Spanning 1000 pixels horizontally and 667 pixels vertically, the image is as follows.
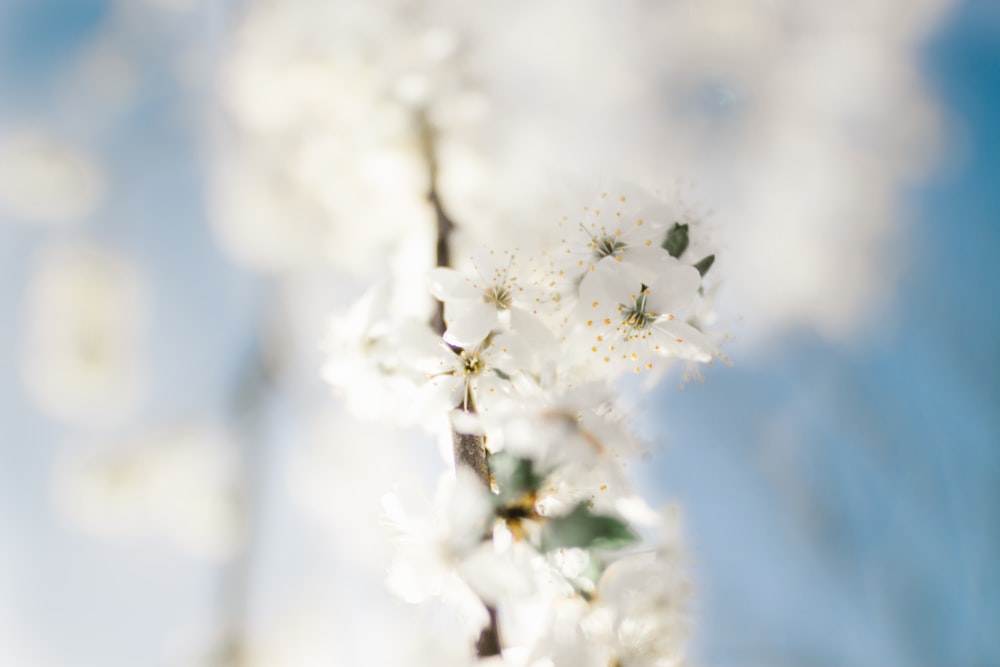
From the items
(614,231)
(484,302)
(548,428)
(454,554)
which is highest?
(614,231)

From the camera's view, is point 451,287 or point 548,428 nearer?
point 548,428

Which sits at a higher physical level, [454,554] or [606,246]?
[606,246]

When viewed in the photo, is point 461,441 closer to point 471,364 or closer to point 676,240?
point 471,364

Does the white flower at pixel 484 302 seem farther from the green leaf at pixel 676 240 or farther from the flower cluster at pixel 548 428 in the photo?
the green leaf at pixel 676 240

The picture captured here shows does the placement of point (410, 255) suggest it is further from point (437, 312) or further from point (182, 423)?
point (182, 423)

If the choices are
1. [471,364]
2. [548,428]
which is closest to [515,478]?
[548,428]

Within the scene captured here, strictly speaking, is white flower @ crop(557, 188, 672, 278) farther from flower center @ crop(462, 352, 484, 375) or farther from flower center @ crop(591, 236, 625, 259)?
flower center @ crop(462, 352, 484, 375)

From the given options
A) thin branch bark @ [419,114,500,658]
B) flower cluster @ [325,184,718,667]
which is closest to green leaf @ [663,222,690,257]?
flower cluster @ [325,184,718,667]

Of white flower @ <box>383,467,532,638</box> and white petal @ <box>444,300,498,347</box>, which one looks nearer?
white flower @ <box>383,467,532,638</box>
